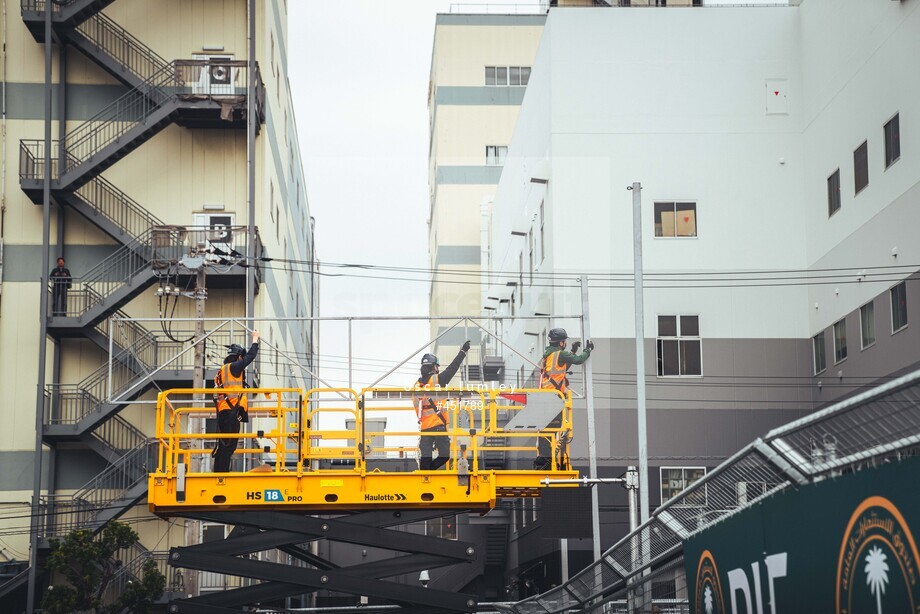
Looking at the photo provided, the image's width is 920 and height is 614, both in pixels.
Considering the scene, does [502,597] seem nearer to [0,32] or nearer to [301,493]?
[0,32]

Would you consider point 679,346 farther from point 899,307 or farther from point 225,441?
point 225,441

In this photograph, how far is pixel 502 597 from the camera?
49.8 m

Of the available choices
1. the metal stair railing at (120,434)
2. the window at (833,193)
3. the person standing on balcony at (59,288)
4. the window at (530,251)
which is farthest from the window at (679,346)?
the person standing on balcony at (59,288)

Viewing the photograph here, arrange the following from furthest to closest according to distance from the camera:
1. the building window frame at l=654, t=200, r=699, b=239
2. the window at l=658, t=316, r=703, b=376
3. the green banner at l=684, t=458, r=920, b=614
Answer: the building window frame at l=654, t=200, r=699, b=239, the window at l=658, t=316, r=703, b=376, the green banner at l=684, t=458, r=920, b=614

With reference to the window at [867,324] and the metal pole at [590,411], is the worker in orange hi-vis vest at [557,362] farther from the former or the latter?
the window at [867,324]

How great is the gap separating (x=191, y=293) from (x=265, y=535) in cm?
1646

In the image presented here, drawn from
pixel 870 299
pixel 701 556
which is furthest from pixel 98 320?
pixel 701 556

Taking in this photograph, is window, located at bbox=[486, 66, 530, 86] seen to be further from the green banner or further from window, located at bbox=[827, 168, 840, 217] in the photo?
the green banner

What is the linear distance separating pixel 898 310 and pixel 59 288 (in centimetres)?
2312

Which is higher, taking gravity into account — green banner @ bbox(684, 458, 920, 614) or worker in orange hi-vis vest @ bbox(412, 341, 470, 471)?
worker in orange hi-vis vest @ bbox(412, 341, 470, 471)

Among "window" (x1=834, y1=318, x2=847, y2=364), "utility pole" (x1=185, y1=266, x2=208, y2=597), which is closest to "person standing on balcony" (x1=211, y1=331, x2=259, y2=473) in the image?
"utility pole" (x1=185, y1=266, x2=208, y2=597)

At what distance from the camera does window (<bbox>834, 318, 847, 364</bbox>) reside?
34.2m

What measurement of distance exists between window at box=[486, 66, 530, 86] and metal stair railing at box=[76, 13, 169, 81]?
118ft

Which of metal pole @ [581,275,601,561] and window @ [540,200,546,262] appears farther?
window @ [540,200,546,262]
